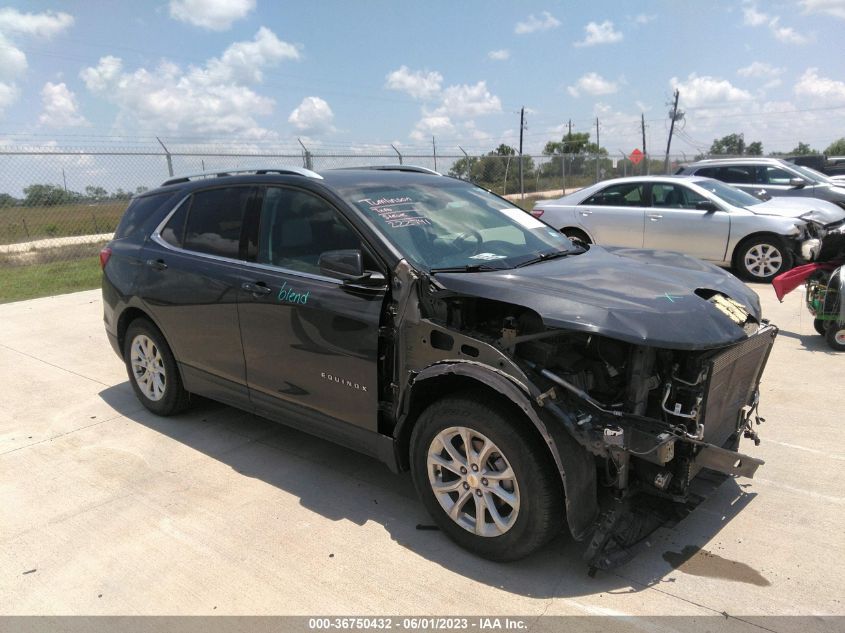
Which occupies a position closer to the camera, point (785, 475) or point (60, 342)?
point (785, 475)

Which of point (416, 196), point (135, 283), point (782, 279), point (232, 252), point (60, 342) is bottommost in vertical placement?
point (60, 342)

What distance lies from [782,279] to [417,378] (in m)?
5.08

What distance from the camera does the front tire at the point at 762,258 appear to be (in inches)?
364

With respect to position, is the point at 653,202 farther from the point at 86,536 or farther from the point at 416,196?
the point at 86,536

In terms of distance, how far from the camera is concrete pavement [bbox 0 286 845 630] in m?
2.84

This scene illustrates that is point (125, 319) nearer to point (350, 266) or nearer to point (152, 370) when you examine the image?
point (152, 370)

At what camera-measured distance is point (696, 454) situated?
2.82 m

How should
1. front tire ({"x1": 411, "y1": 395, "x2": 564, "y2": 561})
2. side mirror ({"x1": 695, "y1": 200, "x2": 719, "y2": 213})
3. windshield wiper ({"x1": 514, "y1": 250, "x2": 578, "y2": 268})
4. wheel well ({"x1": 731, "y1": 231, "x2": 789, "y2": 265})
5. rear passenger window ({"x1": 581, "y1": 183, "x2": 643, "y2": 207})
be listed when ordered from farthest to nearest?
rear passenger window ({"x1": 581, "y1": 183, "x2": 643, "y2": 207})
side mirror ({"x1": 695, "y1": 200, "x2": 719, "y2": 213})
wheel well ({"x1": 731, "y1": 231, "x2": 789, "y2": 265})
windshield wiper ({"x1": 514, "y1": 250, "x2": 578, "y2": 268})
front tire ({"x1": 411, "y1": 395, "x2": 564, "y2": 561})

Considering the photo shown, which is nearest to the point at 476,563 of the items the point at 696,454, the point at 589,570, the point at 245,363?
the point at 589,570

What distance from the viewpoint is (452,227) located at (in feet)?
12.4

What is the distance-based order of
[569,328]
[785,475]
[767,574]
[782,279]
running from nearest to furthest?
[569,328] → [767,574] → [785,475] → [782,279]

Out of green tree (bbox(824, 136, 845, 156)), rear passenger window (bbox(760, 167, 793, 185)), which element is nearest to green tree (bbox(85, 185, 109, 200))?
rear passenger window (bbox(760, 167, 793, 185))

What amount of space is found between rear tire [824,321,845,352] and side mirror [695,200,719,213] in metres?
3.97

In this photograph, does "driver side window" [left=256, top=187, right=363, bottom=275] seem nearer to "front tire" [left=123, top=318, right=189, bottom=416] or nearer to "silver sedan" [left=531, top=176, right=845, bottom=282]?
"front tire" [left=123, top=318, right=189, bottom=416]
